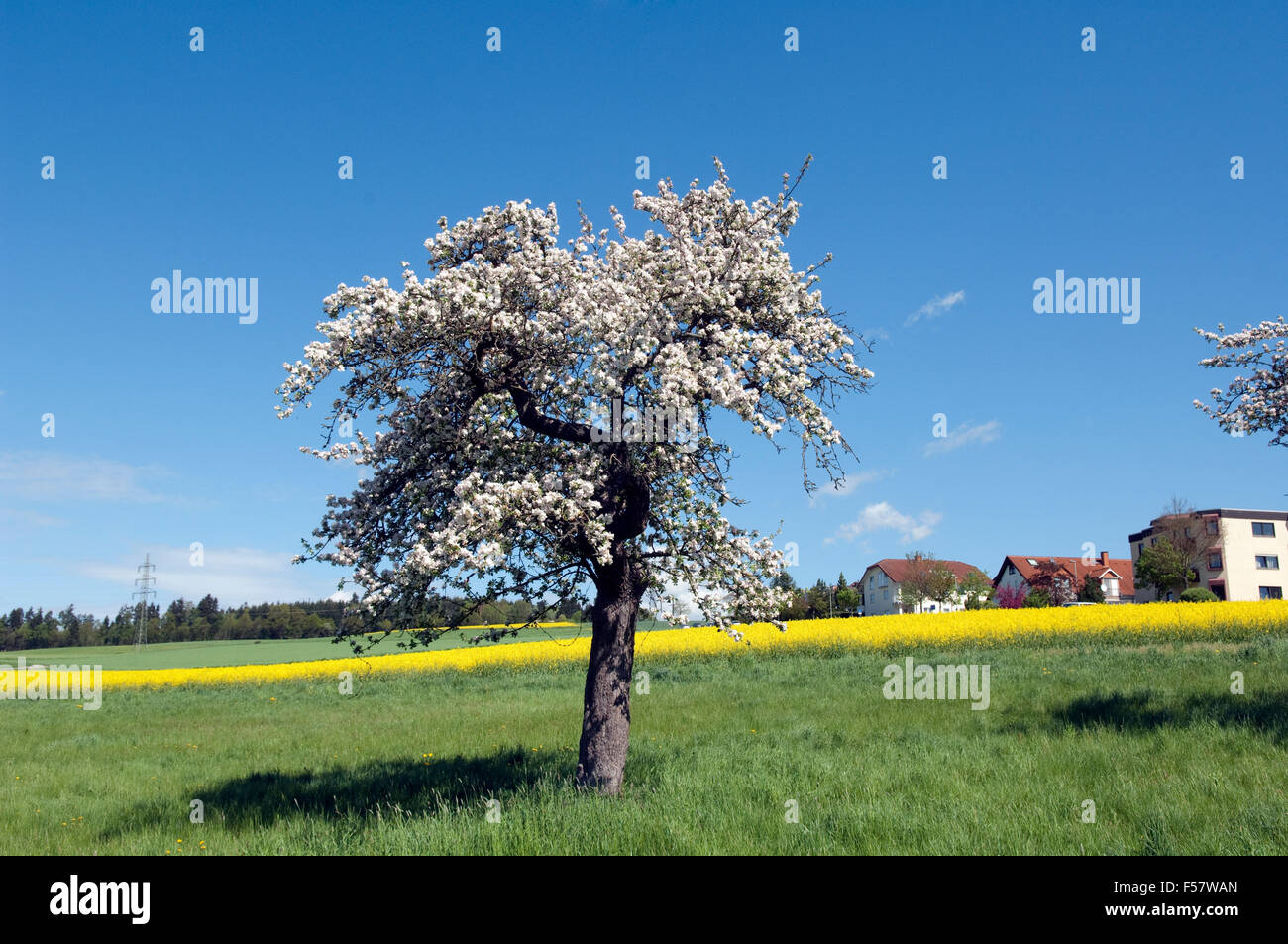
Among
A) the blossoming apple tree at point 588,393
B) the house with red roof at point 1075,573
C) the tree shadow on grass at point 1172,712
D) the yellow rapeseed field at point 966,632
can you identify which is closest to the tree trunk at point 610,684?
the blossoming apple tree at point 588,393

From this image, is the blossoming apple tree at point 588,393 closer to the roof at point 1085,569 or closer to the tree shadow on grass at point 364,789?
the tree shadow on grass at point 364,789

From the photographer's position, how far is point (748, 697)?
87.8 feet

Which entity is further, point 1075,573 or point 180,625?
point 180,625

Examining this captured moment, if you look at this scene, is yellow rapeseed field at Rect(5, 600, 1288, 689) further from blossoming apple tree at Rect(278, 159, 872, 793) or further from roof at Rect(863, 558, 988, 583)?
roof at Rect(863, 558, 988, 583)

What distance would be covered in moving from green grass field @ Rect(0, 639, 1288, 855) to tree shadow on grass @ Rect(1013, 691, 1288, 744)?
118 millimetres

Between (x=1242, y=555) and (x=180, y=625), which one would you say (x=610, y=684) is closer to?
(x=1242, y=555)

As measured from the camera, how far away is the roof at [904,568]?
98938 millimetres

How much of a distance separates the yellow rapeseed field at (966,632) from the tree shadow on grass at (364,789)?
1717 cm

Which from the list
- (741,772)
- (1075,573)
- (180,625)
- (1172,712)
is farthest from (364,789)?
(180,625)

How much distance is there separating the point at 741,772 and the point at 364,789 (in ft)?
25.0

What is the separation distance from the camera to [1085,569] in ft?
303

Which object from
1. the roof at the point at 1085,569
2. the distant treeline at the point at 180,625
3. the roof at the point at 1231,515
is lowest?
the distant treeline at the point at 180,625
